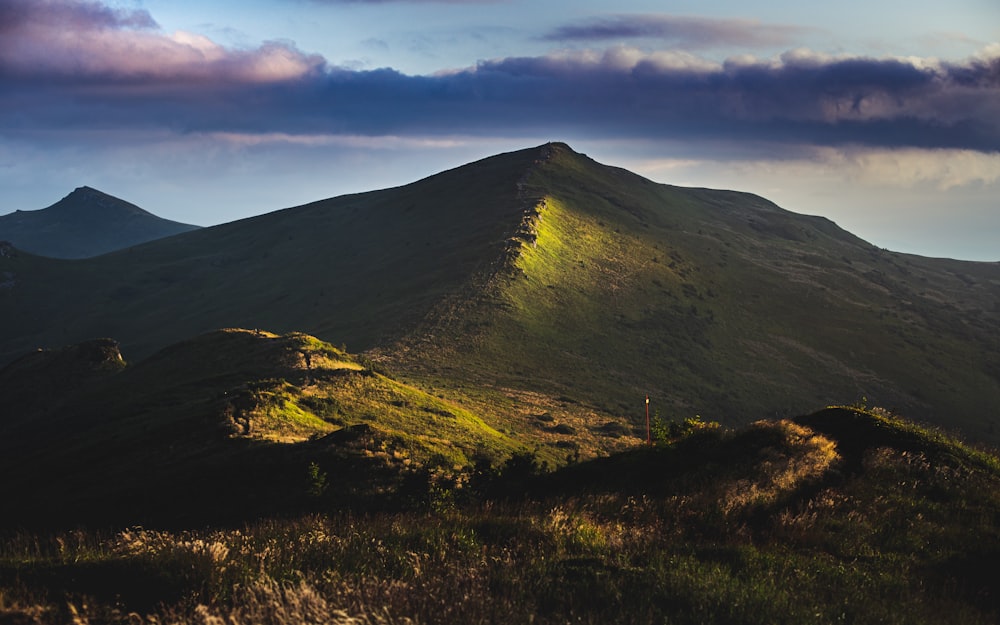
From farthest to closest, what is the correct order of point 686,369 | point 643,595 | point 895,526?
point 686,369 < point 895,526 < point 643,595

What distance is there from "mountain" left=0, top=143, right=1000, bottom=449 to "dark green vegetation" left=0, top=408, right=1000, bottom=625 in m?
62.4

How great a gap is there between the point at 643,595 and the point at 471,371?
9241 cm

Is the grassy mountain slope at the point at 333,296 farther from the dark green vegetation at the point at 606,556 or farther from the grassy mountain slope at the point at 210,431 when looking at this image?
the dark green vegetation at the point at 606,556

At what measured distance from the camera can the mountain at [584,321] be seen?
354 ft

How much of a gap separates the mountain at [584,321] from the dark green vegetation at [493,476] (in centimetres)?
97

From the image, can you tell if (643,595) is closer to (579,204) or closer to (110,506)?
(110,506)

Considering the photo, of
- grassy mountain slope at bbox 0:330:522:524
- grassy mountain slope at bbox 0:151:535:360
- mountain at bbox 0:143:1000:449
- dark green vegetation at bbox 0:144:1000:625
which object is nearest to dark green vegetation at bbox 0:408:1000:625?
dark green vegetation at bbox 0:144:1000:625

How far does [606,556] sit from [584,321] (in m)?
122

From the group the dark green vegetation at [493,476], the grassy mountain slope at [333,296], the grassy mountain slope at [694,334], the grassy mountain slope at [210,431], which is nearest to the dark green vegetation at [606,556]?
the dark green vegetation at [493,476]

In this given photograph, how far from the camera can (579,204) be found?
624 ft

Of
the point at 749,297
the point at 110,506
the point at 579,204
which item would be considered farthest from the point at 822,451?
the point at 579,204

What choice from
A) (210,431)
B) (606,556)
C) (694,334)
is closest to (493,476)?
(606,556)

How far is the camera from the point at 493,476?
719 inches

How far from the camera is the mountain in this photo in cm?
10794
